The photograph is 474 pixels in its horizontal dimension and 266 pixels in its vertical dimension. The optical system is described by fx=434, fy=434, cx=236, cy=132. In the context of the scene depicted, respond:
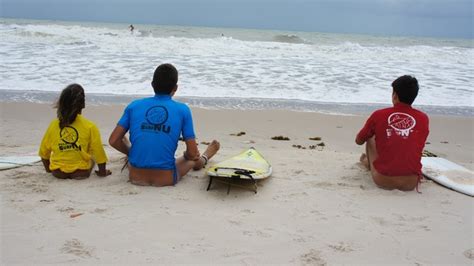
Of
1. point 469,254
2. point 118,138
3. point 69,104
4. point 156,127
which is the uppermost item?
point 69,104

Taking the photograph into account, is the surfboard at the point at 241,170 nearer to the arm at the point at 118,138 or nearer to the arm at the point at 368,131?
the arm at the point at 118,138

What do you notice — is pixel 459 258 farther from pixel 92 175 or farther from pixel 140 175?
pixel 92 175

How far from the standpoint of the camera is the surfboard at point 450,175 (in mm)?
4377

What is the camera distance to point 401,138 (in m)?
4.14

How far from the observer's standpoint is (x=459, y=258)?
296 centimetres

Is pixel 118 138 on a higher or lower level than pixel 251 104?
higher

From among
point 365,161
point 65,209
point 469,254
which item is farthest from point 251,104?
point 469,254

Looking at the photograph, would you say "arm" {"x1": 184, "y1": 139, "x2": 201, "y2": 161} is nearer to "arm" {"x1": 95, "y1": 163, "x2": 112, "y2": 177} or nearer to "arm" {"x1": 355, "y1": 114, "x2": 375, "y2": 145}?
"arm" {"x1": 95, "y1": 163, "x2": 112, "y2": 177}

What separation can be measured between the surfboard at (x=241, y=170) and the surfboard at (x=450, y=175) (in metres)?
1.83

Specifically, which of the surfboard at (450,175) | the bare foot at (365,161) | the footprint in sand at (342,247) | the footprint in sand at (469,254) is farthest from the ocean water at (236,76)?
the footprint in sand at (469,254)

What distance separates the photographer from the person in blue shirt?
3959 millimetres

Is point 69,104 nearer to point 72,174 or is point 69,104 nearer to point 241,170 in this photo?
point 72,174

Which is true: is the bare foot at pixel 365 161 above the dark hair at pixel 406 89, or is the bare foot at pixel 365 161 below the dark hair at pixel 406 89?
below

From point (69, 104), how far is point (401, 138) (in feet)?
10.3
